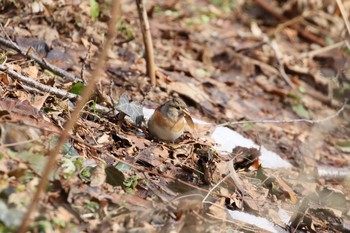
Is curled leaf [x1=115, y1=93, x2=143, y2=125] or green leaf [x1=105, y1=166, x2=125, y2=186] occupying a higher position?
curled leaf [x1=115, y1=93, x2=143, y2=125]

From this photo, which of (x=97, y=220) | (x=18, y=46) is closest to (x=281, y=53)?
(x=18, y=46)

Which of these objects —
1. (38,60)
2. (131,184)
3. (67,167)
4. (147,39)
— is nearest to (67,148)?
(67,167)

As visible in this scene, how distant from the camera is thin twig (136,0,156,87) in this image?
4.71 m

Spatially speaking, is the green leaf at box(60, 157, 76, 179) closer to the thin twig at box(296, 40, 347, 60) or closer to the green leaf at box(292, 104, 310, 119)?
the green leaf at box(292, 104, 310, 119)

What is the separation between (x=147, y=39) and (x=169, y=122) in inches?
51.0

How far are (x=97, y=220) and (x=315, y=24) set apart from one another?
6323mm

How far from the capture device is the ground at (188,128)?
3000mm

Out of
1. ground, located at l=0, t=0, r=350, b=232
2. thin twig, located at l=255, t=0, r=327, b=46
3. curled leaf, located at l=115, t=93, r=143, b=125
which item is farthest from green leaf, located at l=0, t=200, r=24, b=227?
thin twig, located at l=255, t=0, r=327, b=46

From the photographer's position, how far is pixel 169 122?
3793 millimetres

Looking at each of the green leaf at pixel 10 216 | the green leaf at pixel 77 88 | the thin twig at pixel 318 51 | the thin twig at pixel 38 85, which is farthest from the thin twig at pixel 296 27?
the green leaf at pixel 10 216

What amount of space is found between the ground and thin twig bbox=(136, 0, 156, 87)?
8 cm

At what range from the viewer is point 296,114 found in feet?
20.0

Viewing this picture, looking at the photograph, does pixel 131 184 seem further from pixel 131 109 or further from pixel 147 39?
pixel 147 39

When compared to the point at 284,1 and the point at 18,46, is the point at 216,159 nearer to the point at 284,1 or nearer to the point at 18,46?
the point at 18,46
